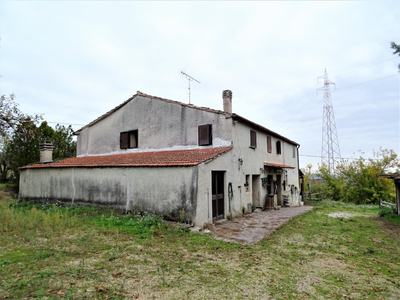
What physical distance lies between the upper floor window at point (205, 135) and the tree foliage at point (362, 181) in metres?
20.3

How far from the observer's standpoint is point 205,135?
1301 centimetres

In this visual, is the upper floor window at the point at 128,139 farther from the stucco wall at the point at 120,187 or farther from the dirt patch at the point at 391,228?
the dirt patch at the point at 391,228

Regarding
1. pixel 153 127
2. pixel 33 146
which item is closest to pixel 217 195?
pixel 153 127

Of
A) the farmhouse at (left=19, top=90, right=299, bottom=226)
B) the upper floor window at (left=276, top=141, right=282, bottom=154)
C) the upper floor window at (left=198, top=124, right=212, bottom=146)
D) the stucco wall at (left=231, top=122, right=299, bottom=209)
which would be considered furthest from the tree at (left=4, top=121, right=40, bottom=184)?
the upper floor window at (left=276, top=141, right=282, bottom=154)

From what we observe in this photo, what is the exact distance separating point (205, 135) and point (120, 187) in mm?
5091

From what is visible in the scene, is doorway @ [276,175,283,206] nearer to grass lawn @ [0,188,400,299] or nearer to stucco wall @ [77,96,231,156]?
stucco wall @ [77,96,231,156]

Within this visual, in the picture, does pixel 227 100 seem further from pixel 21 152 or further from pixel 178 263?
pixel 21 152

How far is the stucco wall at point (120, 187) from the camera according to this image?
9.84m

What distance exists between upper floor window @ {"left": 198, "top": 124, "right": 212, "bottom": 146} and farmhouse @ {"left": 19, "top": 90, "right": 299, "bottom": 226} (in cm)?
5

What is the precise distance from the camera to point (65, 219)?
10180 millimetres

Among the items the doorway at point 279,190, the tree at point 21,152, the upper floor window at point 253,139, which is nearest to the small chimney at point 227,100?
the upper floor window at point 253,139

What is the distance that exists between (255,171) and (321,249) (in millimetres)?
7518

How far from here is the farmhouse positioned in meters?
10.2

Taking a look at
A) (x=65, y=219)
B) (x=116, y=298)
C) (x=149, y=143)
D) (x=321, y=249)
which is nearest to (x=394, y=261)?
(x=321, y=249)
